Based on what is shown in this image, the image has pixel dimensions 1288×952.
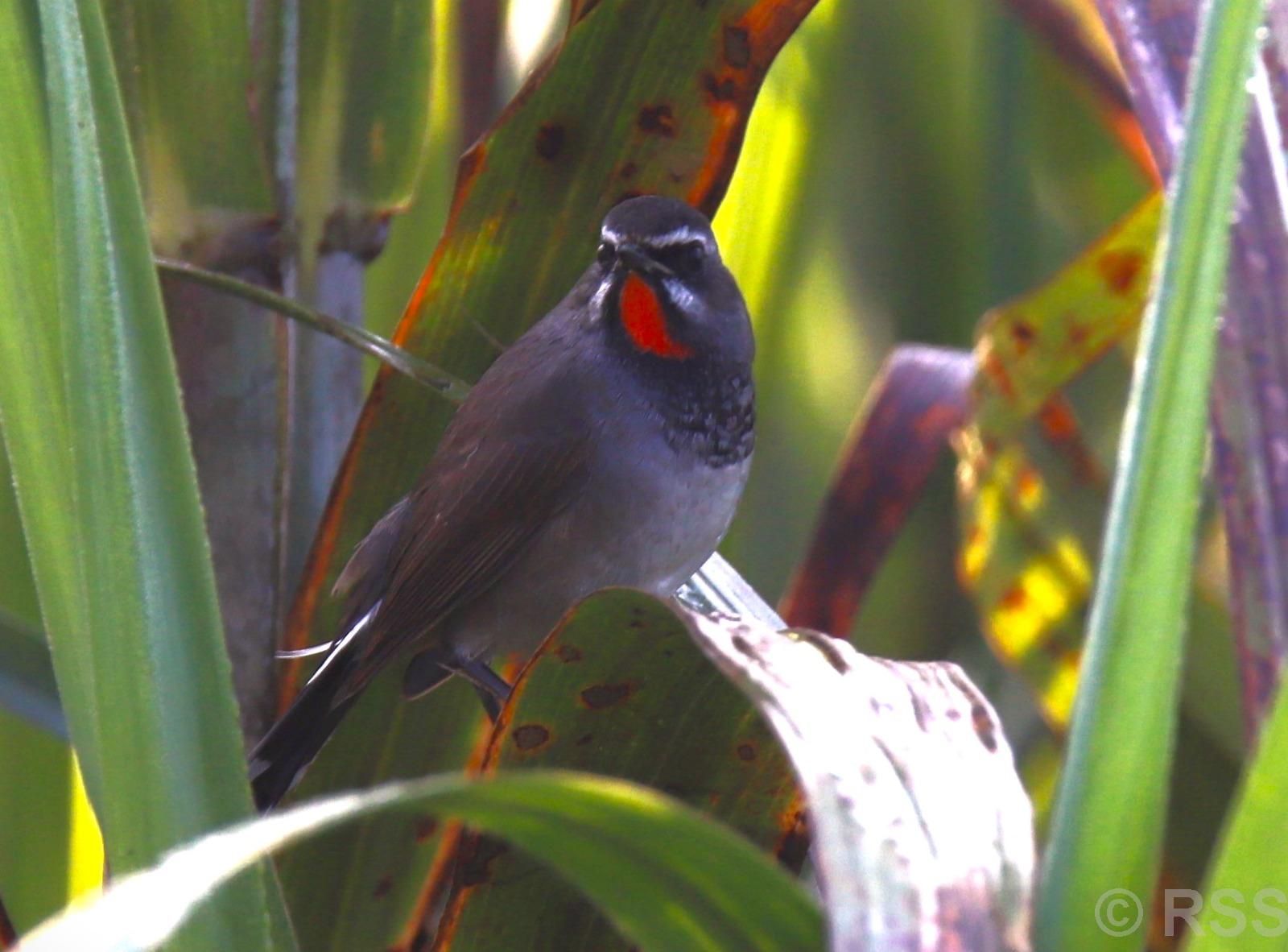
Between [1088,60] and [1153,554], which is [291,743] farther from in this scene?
[1088,60]

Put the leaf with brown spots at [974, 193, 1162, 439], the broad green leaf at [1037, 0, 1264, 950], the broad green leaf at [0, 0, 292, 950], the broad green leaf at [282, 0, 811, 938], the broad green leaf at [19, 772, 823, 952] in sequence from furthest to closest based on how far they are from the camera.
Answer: the leaf with brown spots at [974, 193, 1162, 439]
the broad green leaf at [282, 0, 811, 938]
the broad green leaf at [0, 0, 292, 950]
the broad green leaf at [1037, 0, 1264, 950]
the broad green leaf at [19, 772, 823, 952]

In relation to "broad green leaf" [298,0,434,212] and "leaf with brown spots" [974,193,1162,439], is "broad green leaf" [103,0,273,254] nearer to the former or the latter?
"broad green leaf" [298,0,434,212]

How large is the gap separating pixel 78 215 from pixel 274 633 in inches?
19.8

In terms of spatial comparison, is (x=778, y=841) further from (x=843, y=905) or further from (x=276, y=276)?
(x=276, y=276)

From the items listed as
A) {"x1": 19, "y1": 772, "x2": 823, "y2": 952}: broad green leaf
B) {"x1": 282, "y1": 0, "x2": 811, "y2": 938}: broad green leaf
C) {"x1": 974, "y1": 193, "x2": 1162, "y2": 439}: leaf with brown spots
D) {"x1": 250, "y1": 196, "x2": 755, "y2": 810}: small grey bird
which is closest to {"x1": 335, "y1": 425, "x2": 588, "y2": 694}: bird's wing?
{"x1": 250, "y1": 196, "x2": 755, "y2": 810}: small grey bird

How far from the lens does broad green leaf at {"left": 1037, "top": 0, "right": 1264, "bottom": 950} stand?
1.97 feet

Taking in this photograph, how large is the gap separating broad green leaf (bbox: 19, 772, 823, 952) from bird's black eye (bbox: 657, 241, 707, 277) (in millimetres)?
818

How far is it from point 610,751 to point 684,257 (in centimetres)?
63

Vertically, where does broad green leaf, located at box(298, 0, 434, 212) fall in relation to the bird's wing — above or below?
above

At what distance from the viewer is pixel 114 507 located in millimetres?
741

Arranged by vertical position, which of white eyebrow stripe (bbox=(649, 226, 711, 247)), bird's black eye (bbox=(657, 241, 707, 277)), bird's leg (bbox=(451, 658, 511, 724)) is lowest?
bird's leg (bbox=(451, 658, 511, 724))

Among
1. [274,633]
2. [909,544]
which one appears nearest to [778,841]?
[274,633]

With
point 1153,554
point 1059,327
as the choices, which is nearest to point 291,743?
point 1153,554

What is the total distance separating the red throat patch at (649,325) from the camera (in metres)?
1.52
